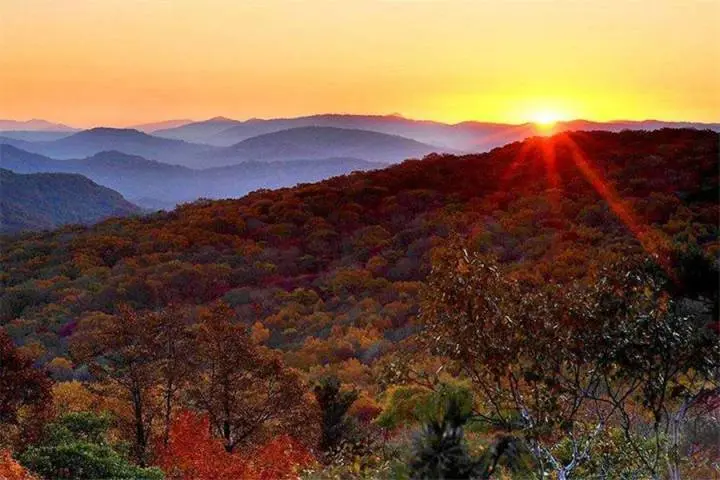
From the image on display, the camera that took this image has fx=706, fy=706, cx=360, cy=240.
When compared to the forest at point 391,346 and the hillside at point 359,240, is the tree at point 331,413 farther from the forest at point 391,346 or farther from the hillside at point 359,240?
the hillside at point 359,240

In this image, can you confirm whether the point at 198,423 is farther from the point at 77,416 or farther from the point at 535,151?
the point at 535,151

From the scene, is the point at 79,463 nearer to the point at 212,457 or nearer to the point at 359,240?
the point at 212,457

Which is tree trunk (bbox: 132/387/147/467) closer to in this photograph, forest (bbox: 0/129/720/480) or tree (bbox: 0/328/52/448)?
forest (bbox: 0/129/720/480)

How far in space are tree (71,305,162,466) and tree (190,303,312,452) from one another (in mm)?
1326

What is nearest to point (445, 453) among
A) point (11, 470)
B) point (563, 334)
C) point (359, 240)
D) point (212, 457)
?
point (563, 334)

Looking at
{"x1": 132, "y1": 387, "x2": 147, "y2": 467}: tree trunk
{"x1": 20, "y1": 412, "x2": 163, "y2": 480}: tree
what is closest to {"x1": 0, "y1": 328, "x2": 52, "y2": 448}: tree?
{"x1": 20, "y1": 412, "x2": 163, "y2": 480}: tree

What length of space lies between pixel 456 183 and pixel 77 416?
70562 mm

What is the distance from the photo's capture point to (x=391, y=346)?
37.4m

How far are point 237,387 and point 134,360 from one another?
3077mm

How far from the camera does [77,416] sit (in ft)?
60.3

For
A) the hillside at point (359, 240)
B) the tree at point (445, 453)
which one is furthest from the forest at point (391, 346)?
the hillside at point (359, 240)

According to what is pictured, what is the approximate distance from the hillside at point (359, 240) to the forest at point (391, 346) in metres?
0.30

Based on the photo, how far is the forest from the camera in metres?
10.5

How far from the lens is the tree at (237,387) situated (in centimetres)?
2092
